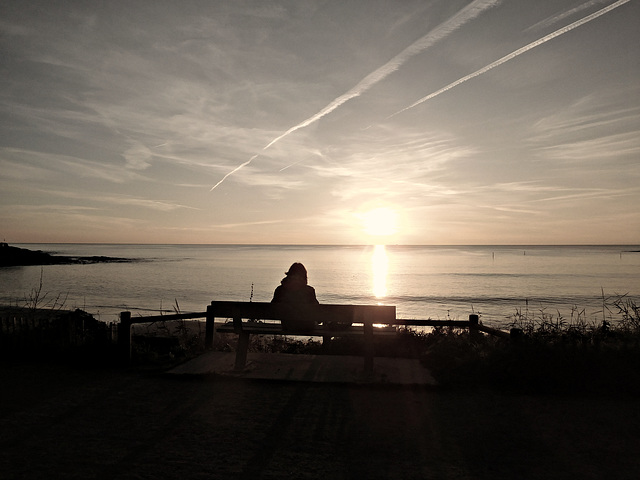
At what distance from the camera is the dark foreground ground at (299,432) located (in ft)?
12.4

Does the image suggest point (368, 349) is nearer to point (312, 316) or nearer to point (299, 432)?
point (312, 316)

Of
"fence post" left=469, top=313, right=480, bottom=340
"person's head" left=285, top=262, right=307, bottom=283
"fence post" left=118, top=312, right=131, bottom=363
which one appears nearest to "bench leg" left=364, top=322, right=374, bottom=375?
"person's head" left=285, top=262, right=307, bottom=283

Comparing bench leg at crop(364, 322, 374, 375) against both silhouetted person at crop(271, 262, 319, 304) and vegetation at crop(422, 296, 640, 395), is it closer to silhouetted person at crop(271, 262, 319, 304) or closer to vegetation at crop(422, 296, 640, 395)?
vegetation at crop(422, 296, 640, 395)

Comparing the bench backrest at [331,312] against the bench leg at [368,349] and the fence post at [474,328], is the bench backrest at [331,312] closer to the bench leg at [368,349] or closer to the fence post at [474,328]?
the bench leg at [368,349]

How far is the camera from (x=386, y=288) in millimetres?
47000

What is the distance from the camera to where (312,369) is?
710 cm

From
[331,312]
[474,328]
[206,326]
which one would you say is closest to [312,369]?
[331,312]

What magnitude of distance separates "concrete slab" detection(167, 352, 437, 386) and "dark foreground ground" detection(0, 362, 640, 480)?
0.79ft

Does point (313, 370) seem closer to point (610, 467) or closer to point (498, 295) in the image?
point (610, 467)

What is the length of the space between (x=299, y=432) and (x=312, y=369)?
253cm

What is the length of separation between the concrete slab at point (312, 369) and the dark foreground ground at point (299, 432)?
24cm

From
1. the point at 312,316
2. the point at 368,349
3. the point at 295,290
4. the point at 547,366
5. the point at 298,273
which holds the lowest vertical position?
the point at 547,366

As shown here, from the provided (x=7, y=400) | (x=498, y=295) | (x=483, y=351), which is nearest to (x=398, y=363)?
(x=483, y=351)

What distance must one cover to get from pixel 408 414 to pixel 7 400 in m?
4.65
